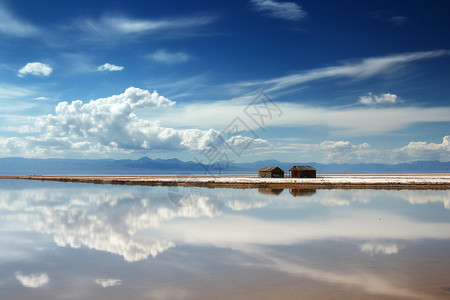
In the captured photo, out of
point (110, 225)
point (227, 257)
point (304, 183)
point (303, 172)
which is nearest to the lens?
point (227, 257)

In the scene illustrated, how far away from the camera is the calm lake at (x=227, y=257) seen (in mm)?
9297

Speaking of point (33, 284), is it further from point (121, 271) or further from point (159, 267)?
point (159, 267)

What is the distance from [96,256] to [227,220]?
33.3ft

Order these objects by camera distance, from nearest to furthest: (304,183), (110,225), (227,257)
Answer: (227,257) < (110,225) < (304,183)

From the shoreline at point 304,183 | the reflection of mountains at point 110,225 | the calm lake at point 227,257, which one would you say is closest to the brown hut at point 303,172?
the shoreline at point 304,183

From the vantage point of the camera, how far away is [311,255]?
12969mm

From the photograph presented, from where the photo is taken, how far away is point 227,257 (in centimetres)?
1272

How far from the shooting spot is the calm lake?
9297 mm

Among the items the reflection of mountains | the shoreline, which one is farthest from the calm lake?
the shoreline

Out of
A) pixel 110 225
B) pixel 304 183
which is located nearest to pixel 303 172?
pixel 304 183

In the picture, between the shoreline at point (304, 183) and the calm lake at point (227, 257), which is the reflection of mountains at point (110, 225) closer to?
the calm lake at point (227, 257)

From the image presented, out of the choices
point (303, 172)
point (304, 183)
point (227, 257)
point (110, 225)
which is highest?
point (303, 172)

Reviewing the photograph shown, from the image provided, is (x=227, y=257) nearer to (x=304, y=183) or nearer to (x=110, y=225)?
(x=110, y=225)

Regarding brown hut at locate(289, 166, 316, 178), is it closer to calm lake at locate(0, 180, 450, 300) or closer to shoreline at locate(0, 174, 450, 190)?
shoreline at locate(0, 174, 450, 190)
